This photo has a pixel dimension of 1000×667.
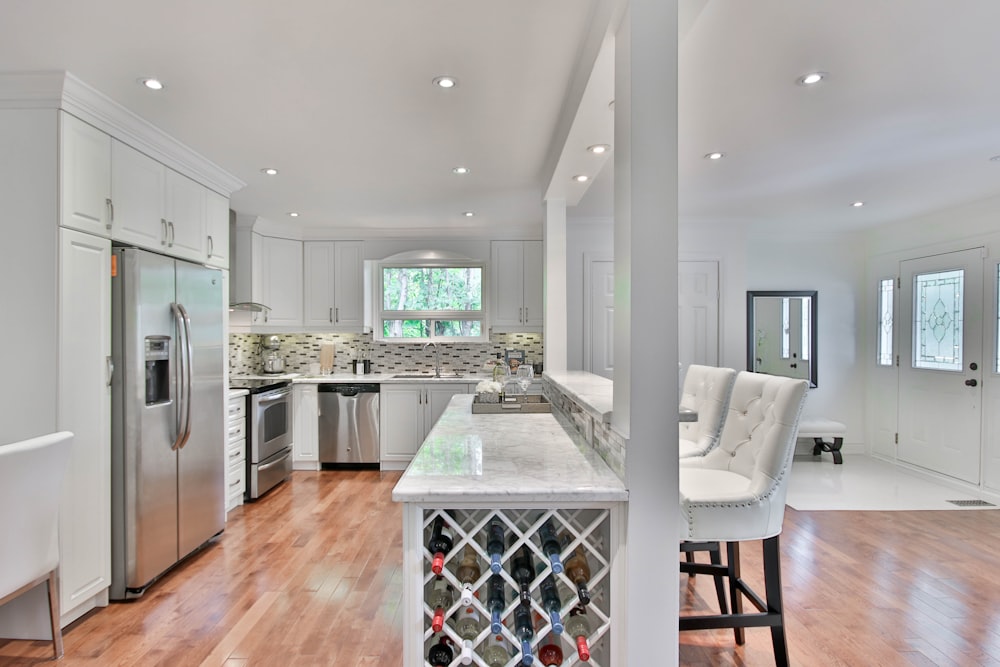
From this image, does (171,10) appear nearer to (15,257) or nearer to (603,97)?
(15,257)

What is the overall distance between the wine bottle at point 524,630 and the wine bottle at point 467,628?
0.12 metres

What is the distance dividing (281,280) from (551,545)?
4.56 metres

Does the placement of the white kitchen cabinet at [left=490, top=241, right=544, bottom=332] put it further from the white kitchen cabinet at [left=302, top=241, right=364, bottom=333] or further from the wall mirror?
the wall mirror

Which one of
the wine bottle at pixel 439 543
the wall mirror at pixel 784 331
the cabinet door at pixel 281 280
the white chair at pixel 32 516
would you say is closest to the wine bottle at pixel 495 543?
the wine bottle at pixel 439 543

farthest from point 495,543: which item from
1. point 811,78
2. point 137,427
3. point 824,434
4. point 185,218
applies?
point 824,434

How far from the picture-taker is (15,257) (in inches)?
87.5

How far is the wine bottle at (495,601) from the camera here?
142cm

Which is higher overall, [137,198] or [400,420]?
[137,198]

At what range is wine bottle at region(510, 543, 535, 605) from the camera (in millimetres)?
1506

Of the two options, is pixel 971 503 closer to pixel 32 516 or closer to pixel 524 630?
pixel 524 630

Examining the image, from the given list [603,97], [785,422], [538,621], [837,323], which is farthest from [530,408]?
[837,323]

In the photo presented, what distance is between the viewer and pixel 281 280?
5.23 meters

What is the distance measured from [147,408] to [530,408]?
198 cm

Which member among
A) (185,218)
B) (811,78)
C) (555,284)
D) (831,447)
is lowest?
(831,447)
